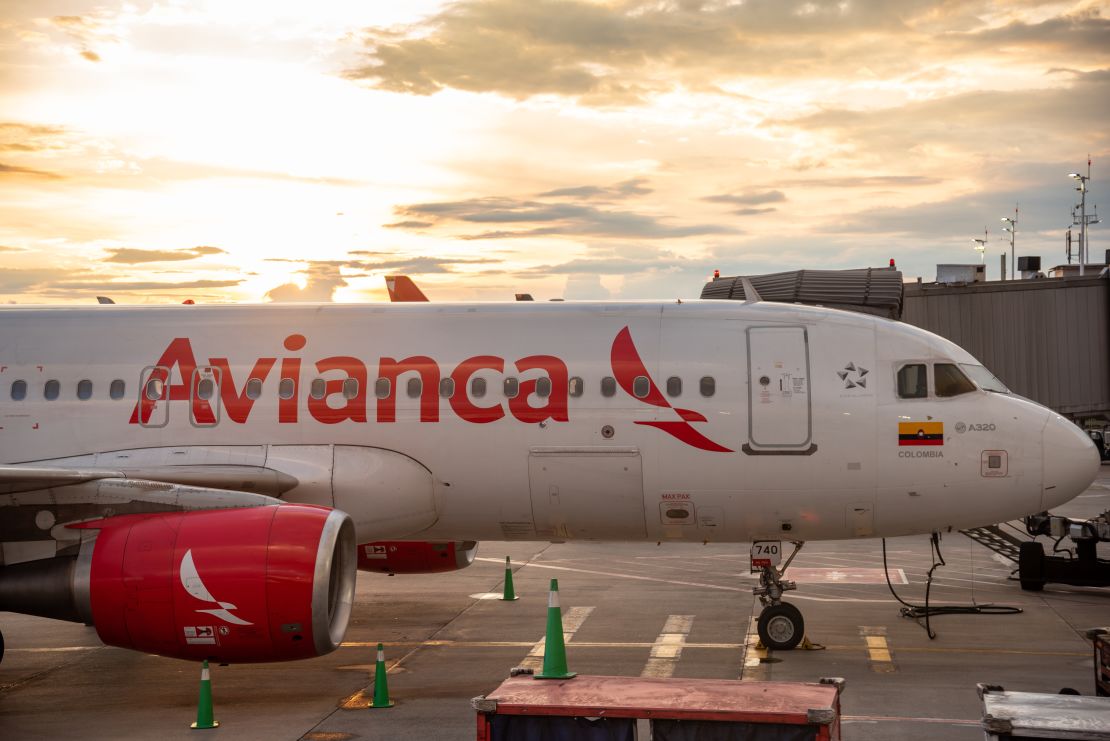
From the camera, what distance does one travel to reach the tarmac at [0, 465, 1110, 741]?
12.8 meters

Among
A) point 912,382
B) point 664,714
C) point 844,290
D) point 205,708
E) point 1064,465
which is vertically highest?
point 844,290

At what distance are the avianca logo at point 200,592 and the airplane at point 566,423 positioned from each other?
1154 millimetres

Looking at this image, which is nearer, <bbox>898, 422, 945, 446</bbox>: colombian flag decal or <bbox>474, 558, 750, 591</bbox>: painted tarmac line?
<bbox>898, 422, 945, 446</bbox>: colombian flag decal

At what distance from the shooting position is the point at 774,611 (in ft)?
51.1

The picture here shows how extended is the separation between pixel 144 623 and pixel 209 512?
1320 millimetres

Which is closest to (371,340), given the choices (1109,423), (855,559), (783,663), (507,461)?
(507,461)

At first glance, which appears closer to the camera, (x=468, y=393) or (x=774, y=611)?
(x=468, y=393)

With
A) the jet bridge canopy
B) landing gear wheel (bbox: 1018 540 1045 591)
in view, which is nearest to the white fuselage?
landing gear wheel (bbox: 1018 540 1045 591)

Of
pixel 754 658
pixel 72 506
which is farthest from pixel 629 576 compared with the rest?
pixel 72 506

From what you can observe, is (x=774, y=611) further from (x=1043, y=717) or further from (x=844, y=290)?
(x=844, y=290)

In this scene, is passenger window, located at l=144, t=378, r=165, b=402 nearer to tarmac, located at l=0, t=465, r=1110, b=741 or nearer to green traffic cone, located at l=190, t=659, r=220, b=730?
tarmac, located at l=0, t=465, r=1110, b=741

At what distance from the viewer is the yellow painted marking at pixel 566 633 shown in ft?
49.4

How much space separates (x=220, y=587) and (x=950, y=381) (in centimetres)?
879

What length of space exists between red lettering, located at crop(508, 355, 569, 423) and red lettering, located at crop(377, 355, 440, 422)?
97cm
